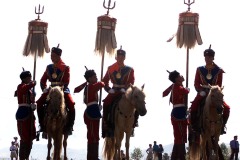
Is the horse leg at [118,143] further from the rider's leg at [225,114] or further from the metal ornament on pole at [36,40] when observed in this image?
the metal ornament on pole at [36,40]

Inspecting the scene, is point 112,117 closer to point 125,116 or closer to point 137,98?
point 125,116

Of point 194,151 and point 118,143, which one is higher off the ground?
point 118,143

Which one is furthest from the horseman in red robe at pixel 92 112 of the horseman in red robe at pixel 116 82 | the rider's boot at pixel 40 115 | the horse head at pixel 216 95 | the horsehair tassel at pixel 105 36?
the horse head at pixel 216 95

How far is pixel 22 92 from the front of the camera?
701 inches

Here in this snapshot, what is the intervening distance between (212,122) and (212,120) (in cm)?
7

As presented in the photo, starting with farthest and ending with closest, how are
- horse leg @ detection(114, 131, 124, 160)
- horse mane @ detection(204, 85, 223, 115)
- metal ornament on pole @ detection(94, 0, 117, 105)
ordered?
metal ornament on pole @ detection(94, 0, 117, 105) < horse leg @ detection(114, 131, 124, 160) < horse mane @ detection(204, 85, 223, 115)

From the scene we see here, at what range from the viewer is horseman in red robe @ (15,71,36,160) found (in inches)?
698

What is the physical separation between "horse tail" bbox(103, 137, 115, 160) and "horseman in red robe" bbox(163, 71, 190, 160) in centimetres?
213

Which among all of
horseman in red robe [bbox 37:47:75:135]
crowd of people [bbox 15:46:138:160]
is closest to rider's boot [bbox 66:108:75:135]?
horseman in red robe [bbox 37:47:75:135]

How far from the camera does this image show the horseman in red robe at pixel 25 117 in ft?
58.2

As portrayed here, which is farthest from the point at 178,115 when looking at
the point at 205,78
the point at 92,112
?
the point at 92,112

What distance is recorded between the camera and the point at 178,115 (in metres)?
18.1

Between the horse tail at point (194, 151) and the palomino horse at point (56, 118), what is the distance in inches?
188

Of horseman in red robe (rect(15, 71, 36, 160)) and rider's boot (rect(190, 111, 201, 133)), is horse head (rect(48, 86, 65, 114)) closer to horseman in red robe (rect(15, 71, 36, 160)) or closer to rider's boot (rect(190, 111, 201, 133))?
horseman in red robe (rect(15, 71, 36, 160))
